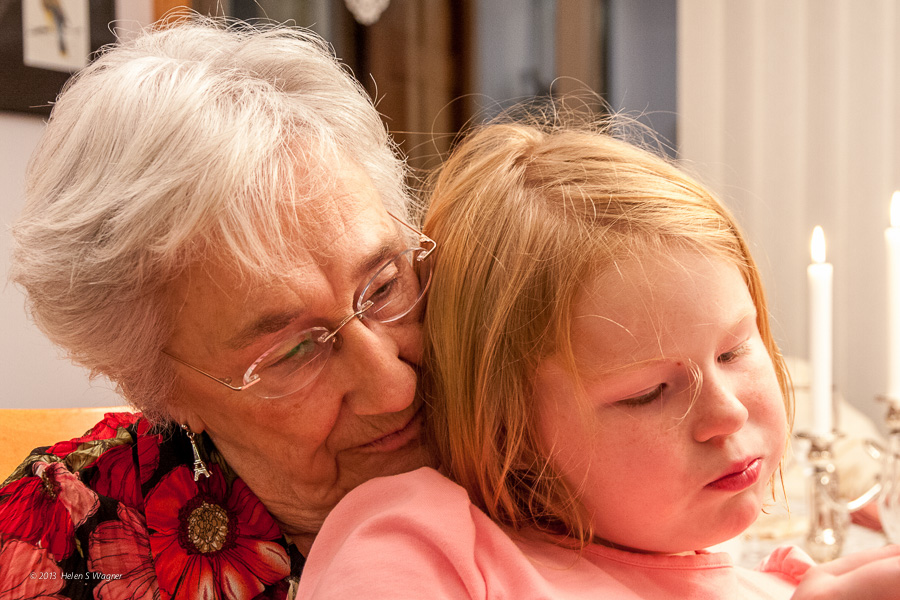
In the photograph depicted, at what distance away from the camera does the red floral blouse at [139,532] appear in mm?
1008

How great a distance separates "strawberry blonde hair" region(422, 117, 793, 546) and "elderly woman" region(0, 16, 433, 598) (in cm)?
8

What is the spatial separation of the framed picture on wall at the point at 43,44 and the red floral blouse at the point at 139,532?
1.04 metres

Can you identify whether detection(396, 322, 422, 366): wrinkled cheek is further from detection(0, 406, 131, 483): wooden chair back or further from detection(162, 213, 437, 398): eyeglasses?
detection(0, 406, 131, 483): wooden chair back

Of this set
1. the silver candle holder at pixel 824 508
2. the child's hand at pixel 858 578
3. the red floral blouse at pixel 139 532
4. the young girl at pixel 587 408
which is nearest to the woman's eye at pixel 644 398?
the young girl at pixel 587 408

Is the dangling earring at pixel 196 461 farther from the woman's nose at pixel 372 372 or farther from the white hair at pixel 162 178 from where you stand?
the woman's nose at pixel 372 372

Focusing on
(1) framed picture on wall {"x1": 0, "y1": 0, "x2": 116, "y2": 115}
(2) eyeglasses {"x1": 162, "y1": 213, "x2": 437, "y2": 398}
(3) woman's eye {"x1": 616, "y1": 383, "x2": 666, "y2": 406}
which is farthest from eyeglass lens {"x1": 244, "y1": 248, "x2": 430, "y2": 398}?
(1) framed picture on wall {"x1": 0, "y1": 0, "x2": 116, "y2": 115}

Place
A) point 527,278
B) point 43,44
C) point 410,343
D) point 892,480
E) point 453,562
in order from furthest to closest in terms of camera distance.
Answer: point 43,44 → point 892,480 → point 410,343 → point 527,278 → point 453,562

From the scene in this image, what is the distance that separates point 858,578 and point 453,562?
0.39 meters

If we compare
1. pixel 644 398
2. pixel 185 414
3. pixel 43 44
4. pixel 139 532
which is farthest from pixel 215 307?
pixel 43 44

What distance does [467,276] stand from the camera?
3.04ft

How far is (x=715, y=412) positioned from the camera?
808 millimetres

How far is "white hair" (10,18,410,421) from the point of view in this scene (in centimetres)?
90

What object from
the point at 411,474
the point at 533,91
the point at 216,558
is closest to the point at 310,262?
the point at 411,474

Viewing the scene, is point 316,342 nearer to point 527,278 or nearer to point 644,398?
point 527,278
